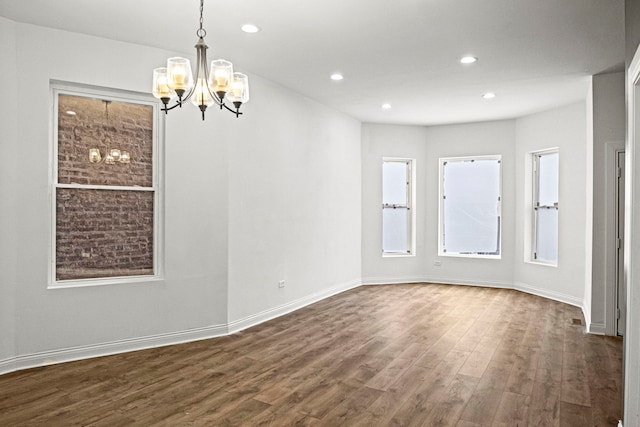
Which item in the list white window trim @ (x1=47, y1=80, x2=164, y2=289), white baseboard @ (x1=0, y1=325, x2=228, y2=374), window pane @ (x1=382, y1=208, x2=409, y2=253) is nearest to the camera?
white baseboard @ (x1=0, y1=325, x2=228, y2=374)

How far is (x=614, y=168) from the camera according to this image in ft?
16.0

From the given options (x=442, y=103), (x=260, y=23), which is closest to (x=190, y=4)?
(x=260, y=23)

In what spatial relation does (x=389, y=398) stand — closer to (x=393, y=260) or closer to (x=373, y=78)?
(x=373, y=78)

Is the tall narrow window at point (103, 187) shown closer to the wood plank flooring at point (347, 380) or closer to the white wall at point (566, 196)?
the wood plank flooring at point (347, 380)

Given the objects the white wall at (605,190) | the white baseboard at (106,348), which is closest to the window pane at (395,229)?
the white wall at (605,190)

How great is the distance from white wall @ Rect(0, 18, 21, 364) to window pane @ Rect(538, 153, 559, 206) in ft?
23.2

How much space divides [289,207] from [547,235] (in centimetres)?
430

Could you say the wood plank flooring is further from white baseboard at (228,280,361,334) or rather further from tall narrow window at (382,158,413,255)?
tall narrow window at (382,158,413,255)

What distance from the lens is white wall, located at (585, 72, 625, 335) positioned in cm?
489

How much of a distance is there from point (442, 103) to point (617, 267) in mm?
3143

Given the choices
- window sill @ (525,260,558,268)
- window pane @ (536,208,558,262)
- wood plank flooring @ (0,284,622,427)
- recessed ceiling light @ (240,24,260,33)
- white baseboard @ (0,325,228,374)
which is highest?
A: recessed ceiling light @ (240,24,260,33)

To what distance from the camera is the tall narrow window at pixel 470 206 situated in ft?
26.2

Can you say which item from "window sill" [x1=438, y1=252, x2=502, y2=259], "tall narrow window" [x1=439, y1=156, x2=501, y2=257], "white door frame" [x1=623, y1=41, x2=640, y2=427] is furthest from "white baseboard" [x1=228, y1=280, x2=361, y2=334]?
"white door frame" [x1=623, y1=41, x2=640, y2=427]

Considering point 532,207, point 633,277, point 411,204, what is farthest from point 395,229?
point 633,277
